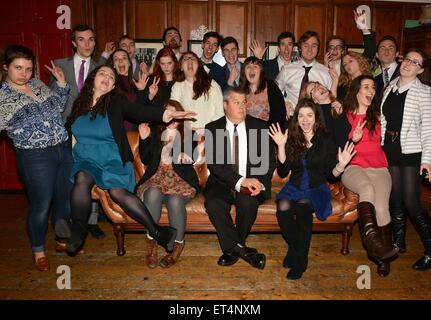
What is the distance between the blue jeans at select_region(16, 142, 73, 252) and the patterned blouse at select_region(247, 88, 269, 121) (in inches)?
70.8

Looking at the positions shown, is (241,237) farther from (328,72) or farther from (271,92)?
(328,72)

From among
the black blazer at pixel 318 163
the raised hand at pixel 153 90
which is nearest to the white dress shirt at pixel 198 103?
the raised hand at pixel 153 90

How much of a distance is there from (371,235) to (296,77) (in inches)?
78.4

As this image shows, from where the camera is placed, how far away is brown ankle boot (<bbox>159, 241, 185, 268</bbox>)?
316cm

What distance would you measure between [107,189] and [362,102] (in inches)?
90.4

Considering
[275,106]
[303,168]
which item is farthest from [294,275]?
[275,106]

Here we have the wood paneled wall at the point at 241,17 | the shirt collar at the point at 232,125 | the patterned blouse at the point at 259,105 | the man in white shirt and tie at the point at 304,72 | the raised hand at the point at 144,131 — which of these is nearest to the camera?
the raised hand at the point at 144,131

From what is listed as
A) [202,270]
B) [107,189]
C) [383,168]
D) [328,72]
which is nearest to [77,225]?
[107,189]

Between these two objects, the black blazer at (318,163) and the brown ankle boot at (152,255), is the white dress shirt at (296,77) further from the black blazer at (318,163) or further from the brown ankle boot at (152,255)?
the brown ankle boot at (152,255)

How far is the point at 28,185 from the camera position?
9.93ft

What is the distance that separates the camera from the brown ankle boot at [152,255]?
3.17 meters

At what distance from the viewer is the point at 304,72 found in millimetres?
4180

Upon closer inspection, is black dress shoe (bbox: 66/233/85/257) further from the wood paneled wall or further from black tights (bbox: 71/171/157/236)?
the wood paneled wall

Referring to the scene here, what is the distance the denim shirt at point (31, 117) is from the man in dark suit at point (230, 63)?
74.8 inches
